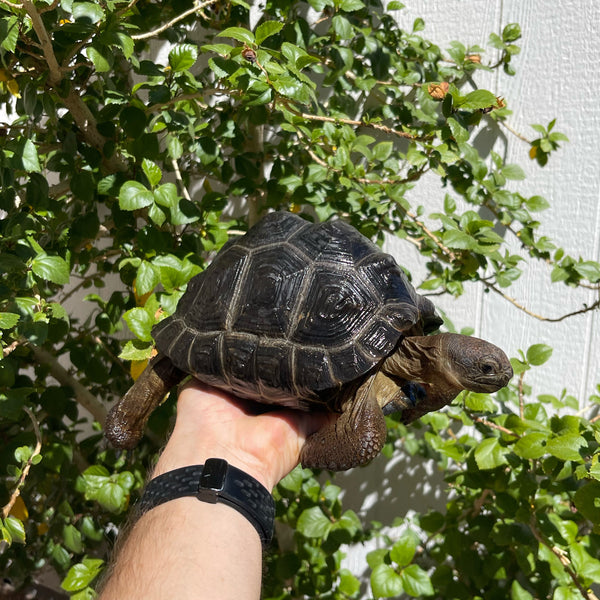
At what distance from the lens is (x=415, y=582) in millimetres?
1318

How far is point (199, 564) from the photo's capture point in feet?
2.93

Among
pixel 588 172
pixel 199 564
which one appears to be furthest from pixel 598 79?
pixel 199 564

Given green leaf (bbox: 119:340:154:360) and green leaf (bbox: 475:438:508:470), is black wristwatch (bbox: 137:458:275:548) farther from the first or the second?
green leaf (bbox: 475:438:508:470)

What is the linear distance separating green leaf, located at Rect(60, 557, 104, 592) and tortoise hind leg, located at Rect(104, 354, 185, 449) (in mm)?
302

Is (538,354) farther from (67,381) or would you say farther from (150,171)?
(67,381)

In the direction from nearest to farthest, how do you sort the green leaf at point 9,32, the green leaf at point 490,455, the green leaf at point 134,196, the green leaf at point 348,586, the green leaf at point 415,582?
the green leaf at point 9,32, the green leaf at point 134,196, the green leaf at point 490,455, the green leaf at point 415,582, the green leaf at point 348,586

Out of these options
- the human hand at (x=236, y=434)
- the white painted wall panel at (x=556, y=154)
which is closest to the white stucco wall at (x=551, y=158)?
the white painted wall panel at (x=556, y=154)

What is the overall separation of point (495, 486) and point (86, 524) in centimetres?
101

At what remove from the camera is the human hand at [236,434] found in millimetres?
1092

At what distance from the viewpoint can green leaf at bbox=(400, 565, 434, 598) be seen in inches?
51.4

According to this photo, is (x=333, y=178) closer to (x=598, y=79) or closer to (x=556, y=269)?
(x=556, y=269)

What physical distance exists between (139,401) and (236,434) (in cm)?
21

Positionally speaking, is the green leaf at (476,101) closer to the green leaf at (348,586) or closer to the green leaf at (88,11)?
the green leaf at (88,11)

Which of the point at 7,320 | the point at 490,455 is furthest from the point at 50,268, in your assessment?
the point at 490,455
